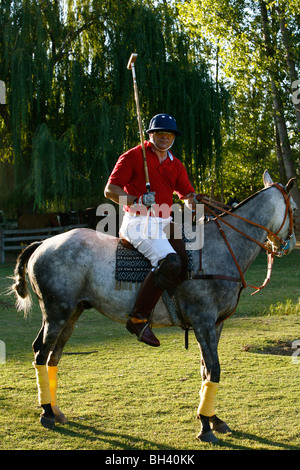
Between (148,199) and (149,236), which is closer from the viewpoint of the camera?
(148,199)

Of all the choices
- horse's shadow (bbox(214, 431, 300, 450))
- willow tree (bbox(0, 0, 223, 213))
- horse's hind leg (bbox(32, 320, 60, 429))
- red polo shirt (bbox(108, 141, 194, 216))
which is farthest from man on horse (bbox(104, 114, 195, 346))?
willow tree (bbox(0, 0, 223, 213))

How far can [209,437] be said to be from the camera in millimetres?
4379

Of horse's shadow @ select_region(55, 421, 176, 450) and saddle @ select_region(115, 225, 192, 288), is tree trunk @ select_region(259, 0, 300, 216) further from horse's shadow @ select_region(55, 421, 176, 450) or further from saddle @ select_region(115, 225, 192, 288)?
horse's shadow @ select_region(55, 421, 176, 450)

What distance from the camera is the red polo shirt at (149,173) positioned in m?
4.79

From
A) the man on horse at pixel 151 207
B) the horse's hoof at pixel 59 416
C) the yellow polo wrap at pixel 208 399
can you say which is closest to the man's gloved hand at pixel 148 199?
the man on horse at pixel 151 207

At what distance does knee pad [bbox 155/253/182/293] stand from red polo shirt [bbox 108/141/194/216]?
68 centimetres

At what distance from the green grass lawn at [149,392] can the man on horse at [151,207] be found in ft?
2.80

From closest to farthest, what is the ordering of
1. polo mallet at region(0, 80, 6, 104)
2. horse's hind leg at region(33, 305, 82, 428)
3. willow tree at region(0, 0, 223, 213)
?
horse's hind leg at region(33, 305, 82, 428) → willow tree at region(0, 0, 223, 213) → polo mallet at region(0, 80, 6, 104)

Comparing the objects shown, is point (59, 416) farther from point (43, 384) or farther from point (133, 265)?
point (133, 265)

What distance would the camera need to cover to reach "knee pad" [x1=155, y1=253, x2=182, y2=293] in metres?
4.41

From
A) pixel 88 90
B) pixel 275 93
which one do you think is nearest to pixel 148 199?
pixel 88 90

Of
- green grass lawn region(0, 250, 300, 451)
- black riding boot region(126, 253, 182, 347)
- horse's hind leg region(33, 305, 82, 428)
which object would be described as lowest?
green grass lawn region(0, 250, 300, 451)

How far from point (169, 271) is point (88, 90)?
1457 cm
